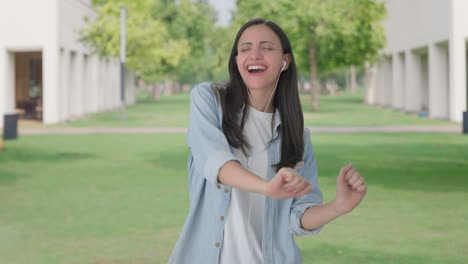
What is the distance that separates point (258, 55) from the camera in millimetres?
2836

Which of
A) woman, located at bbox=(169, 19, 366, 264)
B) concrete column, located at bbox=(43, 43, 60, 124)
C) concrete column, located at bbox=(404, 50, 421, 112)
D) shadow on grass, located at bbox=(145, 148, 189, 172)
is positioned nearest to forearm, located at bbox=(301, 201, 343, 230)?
woman, located at bbox=(169, 19, 366, 264)

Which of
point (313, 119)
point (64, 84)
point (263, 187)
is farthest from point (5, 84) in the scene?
point (263, 187)

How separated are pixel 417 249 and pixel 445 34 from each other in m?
26.7

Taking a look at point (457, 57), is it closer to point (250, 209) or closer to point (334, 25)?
point (334, 25)

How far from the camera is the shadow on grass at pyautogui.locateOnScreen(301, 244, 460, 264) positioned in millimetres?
7660

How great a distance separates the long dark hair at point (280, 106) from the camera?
288 cm

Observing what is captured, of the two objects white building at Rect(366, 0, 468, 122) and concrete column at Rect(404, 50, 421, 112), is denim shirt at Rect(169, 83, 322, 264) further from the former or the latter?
concrete column at Rect(404, 50, 421, 112)

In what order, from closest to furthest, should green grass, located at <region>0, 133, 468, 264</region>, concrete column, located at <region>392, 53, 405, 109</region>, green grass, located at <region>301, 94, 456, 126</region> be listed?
green grass, located at <region>0, 133, 468, 264</region> < green grass, located at <region>301, 94, 456, 126</region> < concrete column, located at <region>392, 53, 405, 109</region>

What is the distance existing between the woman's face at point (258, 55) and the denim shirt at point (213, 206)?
16 centimetres

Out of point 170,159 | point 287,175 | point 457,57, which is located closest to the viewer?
point 287,175

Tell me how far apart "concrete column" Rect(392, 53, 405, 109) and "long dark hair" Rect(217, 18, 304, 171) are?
4411cm

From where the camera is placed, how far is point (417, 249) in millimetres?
8203

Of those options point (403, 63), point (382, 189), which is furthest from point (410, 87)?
point (382, 189)

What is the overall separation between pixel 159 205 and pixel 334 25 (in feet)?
102
